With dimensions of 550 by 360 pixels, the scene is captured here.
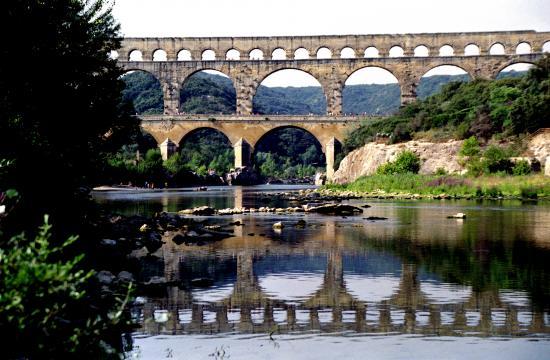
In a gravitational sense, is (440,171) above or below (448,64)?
below

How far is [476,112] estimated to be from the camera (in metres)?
53.5

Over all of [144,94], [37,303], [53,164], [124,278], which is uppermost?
[144,94]

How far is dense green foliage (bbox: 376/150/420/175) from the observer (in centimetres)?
5147

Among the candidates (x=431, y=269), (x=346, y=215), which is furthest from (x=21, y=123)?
(x=346, y=215)

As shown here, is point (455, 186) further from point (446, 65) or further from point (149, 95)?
point (149, 95)

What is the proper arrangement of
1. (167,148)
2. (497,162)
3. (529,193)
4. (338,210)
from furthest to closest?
(167,148) → (497,162) → (529,193) → (338,210)

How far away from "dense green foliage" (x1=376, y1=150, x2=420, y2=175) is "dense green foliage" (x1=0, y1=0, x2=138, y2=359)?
32953 millimetres

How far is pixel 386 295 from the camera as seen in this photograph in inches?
449

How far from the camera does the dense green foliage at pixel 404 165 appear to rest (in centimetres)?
5147

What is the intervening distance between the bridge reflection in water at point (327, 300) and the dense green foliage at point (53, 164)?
3.73ft

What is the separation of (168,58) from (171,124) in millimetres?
6778

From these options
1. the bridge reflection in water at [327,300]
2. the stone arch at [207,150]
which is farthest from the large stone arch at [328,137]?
the bridge reflection in water at [327,300]

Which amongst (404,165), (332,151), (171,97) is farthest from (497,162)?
(171,97)

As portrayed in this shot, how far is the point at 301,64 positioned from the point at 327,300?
63227 mm
